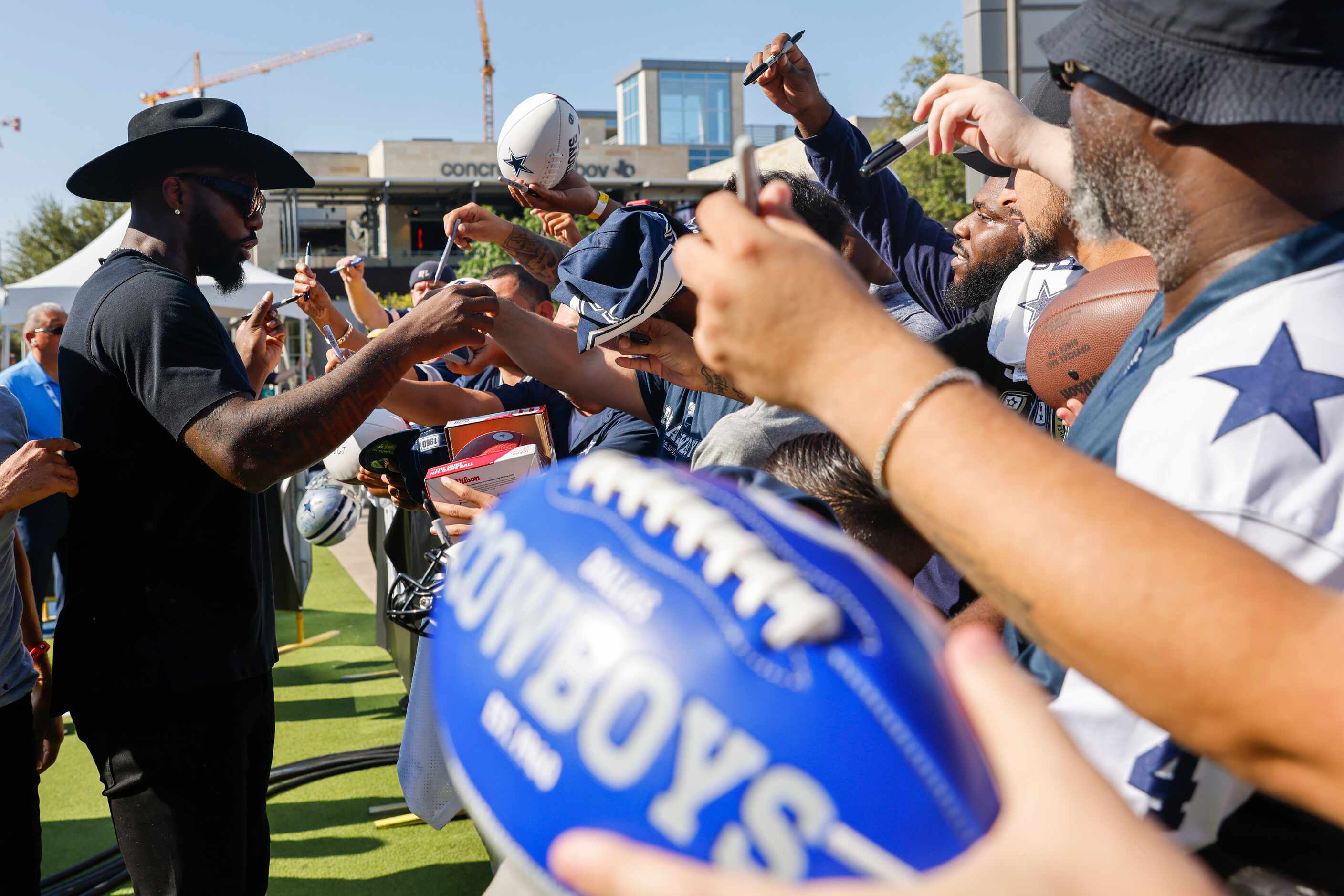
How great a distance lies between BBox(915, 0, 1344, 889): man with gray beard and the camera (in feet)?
3.41

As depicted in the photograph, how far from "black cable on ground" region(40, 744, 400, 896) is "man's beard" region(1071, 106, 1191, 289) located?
3861mm

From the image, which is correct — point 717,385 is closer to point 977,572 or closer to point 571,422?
point 571,422

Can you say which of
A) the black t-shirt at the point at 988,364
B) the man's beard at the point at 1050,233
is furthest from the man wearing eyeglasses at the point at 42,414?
the man's beard at the point at 1050,233

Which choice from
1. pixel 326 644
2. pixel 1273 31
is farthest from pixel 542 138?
pixel 326 644

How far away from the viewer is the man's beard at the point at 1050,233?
2410 millimetres

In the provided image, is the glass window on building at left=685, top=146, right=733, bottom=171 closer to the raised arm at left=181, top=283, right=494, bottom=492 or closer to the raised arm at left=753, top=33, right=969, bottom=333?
the raised arm at left=753, top=33, right=969, bottom=333

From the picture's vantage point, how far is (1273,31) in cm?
112

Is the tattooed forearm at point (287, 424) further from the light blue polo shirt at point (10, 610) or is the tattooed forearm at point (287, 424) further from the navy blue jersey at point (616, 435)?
the light blue polo shirt at point (10, 610)

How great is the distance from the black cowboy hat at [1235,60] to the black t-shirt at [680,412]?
1658mm

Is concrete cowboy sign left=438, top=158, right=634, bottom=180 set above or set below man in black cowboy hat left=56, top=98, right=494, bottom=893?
above

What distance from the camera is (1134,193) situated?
4.39 feet

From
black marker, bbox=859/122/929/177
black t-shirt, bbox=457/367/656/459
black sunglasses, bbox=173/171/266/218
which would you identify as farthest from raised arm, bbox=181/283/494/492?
black marker, bbox=859/122/929/177

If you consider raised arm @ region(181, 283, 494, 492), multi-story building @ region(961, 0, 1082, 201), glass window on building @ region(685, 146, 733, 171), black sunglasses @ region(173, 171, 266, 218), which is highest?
glass window on building @ region(685, 146, 733, 171)

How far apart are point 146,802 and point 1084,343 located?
2596 mm
